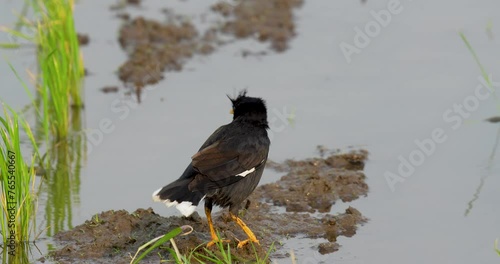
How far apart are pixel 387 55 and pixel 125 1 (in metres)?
3.97

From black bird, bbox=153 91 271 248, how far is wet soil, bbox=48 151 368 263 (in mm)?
325

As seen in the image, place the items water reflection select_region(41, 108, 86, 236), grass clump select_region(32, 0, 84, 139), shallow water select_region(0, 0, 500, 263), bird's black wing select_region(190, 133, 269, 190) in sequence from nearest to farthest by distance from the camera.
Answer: bird's black wing select_region(190, 133, 269, 190) < shallow water select_region(0, 0, 500, 263) < water reflection select_region(41, 108, 86, 236) < grass clump select_region(32, 0, 84, 139)

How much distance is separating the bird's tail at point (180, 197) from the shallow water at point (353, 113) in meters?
0.98

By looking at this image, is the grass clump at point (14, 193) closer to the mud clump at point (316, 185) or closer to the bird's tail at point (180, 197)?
the bird's tail at point (180, 197)

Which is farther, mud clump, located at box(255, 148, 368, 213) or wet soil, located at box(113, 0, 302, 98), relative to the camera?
wet soil, located at box(113, 0, 302, 98)

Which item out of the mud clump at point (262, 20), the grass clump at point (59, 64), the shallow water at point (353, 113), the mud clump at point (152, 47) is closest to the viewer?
the shallow water at point (353, 113)

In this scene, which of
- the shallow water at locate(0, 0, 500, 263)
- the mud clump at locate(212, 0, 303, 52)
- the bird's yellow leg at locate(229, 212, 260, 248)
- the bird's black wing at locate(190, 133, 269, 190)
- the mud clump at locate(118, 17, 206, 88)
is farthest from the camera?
the mud clump at locate(212, 0, 303, 52)

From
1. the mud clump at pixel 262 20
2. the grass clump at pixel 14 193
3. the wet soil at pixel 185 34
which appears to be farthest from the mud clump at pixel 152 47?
the grass clump at pixel 14 193

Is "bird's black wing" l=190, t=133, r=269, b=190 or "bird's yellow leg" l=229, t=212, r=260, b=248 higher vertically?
"bird's black wing" l=190, t=133, r=269, b=190

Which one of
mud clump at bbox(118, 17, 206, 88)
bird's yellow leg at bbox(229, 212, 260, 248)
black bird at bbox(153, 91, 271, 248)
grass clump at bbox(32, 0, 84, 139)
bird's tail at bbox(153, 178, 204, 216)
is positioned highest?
mud clump at bbox(118, 17, 206, 88)

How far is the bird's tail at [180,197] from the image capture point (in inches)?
257

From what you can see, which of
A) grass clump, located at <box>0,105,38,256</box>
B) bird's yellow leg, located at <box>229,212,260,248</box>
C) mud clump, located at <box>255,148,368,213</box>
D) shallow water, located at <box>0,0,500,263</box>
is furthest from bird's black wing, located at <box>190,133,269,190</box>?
grass clump, located at <box>0,105,38,256</box>

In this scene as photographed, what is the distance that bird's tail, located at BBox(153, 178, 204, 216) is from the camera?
21.4 ft

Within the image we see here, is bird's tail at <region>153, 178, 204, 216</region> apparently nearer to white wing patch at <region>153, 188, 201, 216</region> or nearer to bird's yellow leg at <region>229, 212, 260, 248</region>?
→ white wing patch at <region>153, 188, 201, 216</region>
